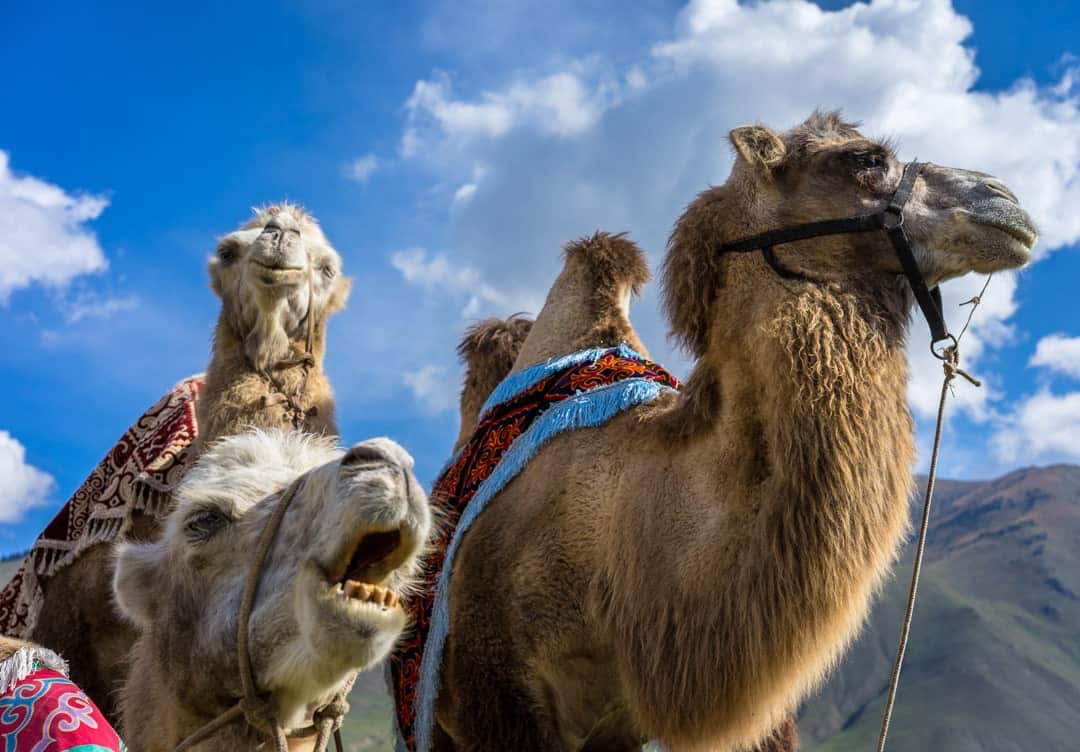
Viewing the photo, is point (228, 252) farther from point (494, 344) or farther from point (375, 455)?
point (375, 455)

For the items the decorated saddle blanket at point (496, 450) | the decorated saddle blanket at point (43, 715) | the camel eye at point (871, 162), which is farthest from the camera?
the decorated saddle blanket at point (496, 450)

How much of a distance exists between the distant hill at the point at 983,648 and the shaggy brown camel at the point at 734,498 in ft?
255

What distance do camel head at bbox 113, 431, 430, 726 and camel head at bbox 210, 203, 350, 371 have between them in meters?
2.05

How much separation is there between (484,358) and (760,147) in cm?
214

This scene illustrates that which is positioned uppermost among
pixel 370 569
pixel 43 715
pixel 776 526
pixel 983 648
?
pixel 983 648

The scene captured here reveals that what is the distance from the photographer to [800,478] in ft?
11.0

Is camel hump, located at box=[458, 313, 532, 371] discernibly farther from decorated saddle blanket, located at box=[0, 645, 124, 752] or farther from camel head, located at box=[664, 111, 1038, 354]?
decorated saddle blanket, located at box=[0, 645, 124, 752]

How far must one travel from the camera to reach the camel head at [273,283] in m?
5.05

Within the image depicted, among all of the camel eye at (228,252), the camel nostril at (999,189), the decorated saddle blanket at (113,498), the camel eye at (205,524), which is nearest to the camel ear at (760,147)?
the camel nostril at (999,189)

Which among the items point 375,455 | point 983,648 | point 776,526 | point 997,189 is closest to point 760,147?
point 997,189

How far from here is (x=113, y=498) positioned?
5.12 meters

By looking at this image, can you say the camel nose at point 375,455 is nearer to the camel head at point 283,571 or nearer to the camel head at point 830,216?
the camel head at point 283,571

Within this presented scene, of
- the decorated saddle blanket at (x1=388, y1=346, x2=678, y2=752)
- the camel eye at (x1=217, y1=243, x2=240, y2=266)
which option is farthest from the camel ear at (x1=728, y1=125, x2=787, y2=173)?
the camel eye at (x1=217, y1=243, x2=240, y2=266)

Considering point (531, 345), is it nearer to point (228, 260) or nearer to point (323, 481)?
point (228, 260)
